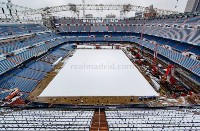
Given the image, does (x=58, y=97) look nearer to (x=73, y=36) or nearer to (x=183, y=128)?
(x=183, y=128)

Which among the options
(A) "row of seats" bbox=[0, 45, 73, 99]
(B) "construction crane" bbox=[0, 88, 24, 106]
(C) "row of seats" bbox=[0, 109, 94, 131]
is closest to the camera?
(C) "row of seats" bbox=[0, 109, 94, 131]

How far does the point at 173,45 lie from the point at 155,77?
11.8 m

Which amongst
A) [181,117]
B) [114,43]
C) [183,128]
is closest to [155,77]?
[181,117]

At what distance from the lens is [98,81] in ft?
84.8

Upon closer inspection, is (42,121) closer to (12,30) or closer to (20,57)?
(20,57)

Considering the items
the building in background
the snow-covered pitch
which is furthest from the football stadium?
the building in background

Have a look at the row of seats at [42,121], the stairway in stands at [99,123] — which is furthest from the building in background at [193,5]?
the row of seats at [42,121]

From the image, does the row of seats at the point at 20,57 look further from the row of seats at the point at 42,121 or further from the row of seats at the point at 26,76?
the row of seats at the point at 42,121

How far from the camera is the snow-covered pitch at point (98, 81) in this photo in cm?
2206

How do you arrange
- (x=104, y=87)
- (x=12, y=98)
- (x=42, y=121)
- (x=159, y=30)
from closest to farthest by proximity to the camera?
(x=42, y=121) < (x=12, y=98) < (x=104, y=87) < (x=159, y=30)

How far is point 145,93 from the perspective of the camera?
21984 millimetres

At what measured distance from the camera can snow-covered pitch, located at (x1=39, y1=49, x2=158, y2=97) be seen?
2206cm

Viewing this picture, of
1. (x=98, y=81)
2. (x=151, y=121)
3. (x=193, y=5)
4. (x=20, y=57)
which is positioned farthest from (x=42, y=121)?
(x=193, y=5)

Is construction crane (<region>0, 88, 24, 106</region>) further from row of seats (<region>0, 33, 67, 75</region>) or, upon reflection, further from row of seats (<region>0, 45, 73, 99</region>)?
row of seats (<region>0, 33, 67, 75</region>)
